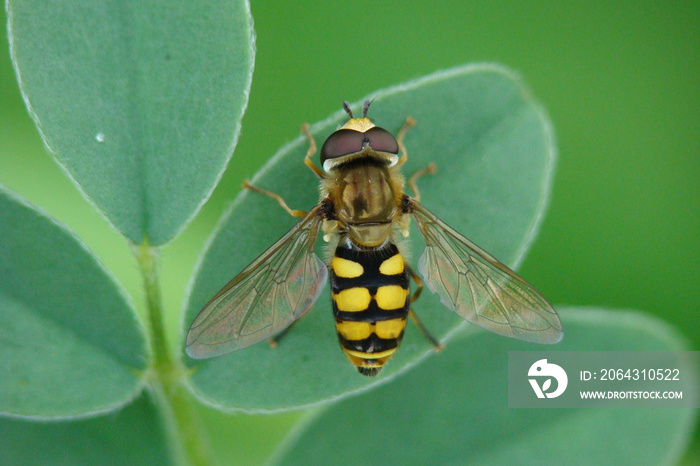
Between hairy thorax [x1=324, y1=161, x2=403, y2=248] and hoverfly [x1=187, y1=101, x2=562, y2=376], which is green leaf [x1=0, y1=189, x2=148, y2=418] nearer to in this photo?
hoverfly [x1=187, y1=101, x2=562, y2=376]

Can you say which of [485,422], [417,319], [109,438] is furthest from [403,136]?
[109,438]

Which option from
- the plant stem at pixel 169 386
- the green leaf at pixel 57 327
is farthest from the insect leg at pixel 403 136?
the green leaf at pixel 57 327

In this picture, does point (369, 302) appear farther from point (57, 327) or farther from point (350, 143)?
point (57, 327)

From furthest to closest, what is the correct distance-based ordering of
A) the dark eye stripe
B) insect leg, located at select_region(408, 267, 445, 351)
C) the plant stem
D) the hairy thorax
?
the hairy thorax → the dark eye stripe → insect leg, located at select_region(408, 267, 445, 351) → the plant stem

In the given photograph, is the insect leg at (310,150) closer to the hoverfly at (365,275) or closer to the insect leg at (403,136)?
the hoverfly at (365,275)

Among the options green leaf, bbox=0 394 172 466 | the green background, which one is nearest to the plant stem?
green leaf, bbox=0 394 172 466

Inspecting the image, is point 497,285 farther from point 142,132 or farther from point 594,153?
point 594,153

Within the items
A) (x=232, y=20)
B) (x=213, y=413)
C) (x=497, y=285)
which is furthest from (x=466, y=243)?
(x=213, y=413)
